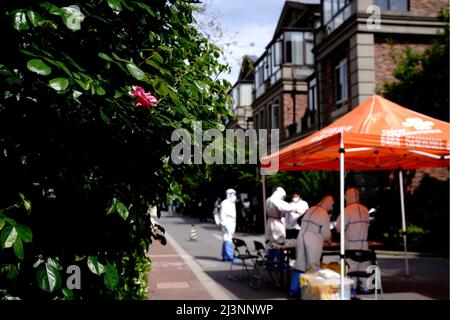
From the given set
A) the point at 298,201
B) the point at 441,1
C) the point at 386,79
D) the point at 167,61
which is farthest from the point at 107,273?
the point at 441,1

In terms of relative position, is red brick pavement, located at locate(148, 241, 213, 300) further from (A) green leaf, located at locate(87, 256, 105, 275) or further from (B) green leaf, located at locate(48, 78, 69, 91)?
(B) green leaf, located at locate(48, 78, 69, 91)

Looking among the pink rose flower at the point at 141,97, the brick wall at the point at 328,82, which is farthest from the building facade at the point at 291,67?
the pink rose flower at the point at 141,97

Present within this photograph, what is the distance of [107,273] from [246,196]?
29830 millimetres

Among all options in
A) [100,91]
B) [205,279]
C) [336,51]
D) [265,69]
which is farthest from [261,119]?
[100,91]

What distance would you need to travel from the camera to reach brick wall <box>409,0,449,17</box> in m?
20.6

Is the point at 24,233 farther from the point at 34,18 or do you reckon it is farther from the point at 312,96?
the point at 312,96

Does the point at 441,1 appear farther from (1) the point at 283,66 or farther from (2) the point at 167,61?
(2) the point at 167,61

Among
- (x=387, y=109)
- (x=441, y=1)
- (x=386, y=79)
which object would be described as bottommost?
(x=387, y=109)

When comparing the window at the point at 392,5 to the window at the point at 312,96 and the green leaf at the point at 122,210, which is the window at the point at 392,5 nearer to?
the window at the point at 312,96

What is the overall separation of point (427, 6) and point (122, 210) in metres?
21.9

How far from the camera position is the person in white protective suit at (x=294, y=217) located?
1173 centimetres

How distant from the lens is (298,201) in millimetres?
11930

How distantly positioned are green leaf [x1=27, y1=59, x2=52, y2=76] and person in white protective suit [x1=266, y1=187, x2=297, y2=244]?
9513mm

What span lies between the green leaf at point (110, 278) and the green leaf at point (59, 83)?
83cm
